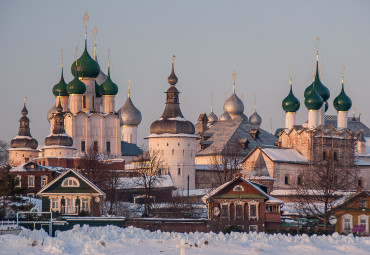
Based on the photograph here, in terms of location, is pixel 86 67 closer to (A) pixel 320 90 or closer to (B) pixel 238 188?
(A) pixel 320 90

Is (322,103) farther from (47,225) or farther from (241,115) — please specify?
(47,225)

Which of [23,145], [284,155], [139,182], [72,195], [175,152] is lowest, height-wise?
[72,195]

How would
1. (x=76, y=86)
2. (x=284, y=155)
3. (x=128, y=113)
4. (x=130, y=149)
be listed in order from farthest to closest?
(x=128, y=113)
(x=130, y=149)
(x=76, y=86)
(x=284, y=155)

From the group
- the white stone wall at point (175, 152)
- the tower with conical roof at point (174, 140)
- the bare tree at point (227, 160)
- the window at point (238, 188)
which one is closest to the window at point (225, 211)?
the window at point (238, 188)

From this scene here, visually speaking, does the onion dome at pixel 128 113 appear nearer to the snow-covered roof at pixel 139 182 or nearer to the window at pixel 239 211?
the snow-covered roof at pixel 139 182

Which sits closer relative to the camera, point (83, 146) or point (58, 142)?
point (58, 142)

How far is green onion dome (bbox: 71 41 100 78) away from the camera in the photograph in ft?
262

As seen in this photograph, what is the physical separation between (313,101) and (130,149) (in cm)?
1792

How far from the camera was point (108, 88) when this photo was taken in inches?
3214

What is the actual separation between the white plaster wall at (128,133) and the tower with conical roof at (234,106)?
31.1ft

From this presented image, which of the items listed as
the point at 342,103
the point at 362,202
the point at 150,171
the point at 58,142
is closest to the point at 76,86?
the point at 58,142

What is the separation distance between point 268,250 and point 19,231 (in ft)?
27.2

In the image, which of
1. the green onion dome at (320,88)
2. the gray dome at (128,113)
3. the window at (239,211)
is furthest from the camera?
the gray dome at (128,113)

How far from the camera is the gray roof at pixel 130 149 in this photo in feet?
282
